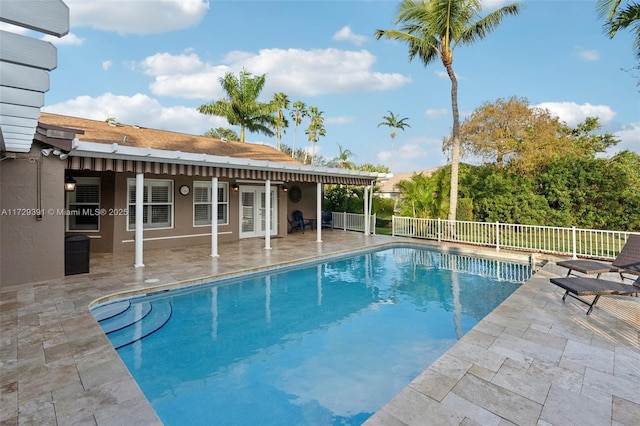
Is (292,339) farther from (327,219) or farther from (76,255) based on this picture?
(327,219)

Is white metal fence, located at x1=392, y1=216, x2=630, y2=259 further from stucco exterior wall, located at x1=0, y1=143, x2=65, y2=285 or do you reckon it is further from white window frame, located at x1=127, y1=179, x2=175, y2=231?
stucco exterior wall, located at x1=0, y1=143, x2=65, y2=285

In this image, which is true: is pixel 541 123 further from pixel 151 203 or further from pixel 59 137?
pixel 59 137

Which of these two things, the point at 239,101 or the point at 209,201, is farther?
the point at 239,101

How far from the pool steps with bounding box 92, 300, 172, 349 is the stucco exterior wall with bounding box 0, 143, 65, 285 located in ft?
7.50

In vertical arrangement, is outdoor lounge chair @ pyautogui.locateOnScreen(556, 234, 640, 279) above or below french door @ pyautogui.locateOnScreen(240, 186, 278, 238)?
below

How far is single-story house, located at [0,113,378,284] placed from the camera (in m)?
6.36

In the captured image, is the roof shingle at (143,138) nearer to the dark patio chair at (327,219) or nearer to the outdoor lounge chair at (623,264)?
the dark patio chair at (327,219)

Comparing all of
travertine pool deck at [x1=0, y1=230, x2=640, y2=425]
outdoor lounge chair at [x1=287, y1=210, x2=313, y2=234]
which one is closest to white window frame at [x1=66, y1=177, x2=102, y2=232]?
travertine pool deck at [x1=0, y1=230, x2=640, y2=425]

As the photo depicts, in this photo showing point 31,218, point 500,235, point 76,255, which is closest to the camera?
point 31,218

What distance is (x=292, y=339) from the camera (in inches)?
193

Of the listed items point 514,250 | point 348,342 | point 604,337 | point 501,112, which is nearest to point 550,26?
point 501,112

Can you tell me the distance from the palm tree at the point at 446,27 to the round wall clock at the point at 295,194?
7.31m

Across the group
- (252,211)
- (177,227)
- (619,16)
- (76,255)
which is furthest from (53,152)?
(619,16)

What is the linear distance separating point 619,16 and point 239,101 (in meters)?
22.6
